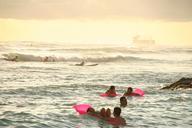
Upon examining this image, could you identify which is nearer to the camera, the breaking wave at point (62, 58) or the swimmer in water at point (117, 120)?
the swimmer in water at point (117, 120)

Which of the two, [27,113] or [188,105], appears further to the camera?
[188,105]

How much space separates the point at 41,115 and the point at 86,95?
9066 mm

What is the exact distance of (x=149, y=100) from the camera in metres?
28.2

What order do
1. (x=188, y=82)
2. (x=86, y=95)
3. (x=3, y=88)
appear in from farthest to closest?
(x=188, y=82), (x=3, y=88), (x=86, y=95)

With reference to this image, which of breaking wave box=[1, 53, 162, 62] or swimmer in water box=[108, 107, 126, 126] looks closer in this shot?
swimmer in water box=[108, 107, 126, 126]

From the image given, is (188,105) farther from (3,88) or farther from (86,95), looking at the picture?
(3,88)

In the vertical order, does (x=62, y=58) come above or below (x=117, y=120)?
above

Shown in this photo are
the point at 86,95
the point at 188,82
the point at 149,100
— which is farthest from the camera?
the point at 188,82

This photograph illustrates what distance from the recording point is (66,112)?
897 inches

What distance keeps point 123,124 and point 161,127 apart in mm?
1721

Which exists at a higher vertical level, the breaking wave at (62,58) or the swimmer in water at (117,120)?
the breaking wave at (62,58)

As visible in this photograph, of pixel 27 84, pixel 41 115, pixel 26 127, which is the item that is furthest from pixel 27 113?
pixel 27 84

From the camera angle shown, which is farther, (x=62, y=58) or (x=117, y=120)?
(x=62, y=58)

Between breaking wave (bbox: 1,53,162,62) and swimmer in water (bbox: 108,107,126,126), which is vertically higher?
breaking wave (bbox: 1,53,162,62)
